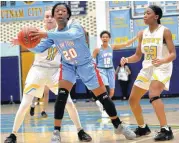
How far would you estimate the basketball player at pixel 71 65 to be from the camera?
236 inches

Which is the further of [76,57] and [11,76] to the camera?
[11,76]

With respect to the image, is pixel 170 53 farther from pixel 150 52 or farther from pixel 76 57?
pixel 76 57

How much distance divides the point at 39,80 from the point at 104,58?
14.2 feet

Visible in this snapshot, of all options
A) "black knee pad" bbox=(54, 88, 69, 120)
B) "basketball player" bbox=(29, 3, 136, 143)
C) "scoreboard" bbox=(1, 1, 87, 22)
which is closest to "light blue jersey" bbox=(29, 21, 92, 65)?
"basketball player" bbox=(29, 3, 136, 143)

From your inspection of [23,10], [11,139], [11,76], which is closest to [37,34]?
[11,139]

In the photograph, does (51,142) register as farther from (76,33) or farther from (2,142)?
(76,33)

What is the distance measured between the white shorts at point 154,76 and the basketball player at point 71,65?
2.00 ft

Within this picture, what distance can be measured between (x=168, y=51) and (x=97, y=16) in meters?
11.3

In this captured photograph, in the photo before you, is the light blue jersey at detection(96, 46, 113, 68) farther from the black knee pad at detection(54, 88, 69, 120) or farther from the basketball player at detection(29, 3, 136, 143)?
the black knee pad at detection(54, 88, 69, 120)

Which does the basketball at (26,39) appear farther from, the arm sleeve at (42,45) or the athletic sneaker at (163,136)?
the athletic sneaker at (163,136)

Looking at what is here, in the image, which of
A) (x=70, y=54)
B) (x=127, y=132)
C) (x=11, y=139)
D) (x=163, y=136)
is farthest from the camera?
(x=11, y=139)

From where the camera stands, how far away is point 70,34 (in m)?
5.71

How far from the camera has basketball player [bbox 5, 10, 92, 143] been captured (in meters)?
6.49

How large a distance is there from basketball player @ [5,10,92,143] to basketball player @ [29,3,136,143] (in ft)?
1.78
